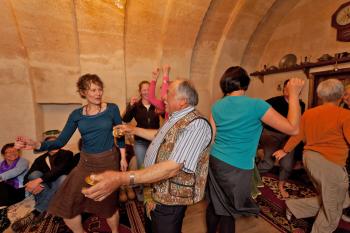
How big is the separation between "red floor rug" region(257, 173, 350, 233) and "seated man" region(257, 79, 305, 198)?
0.56ft

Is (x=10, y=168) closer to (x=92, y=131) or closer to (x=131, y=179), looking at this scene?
(x=92, y=131)

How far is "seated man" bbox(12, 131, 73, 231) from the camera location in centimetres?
219

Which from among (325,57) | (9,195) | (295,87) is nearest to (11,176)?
(9,195)

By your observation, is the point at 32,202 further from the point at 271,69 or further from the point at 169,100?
the point at 271,69

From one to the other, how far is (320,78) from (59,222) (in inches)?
208

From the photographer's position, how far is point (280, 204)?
2.73m

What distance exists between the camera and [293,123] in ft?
3.96

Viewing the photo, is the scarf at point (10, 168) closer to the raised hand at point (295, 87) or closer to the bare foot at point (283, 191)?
the raised hand at point (295, 87)

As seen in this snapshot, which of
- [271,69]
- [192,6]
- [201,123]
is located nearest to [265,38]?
[271,69]

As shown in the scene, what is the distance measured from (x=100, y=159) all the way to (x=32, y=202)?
1.72 meters

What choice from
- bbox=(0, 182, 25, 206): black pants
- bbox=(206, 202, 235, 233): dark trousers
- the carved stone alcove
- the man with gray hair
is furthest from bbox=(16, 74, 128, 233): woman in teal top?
the carved stone alcove

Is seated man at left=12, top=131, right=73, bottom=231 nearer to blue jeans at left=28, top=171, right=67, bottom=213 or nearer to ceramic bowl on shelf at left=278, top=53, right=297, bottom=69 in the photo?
blue jeans at left=28, top=171, right=67, bottom=213

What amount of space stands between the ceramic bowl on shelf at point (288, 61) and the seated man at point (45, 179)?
4892 millimetres

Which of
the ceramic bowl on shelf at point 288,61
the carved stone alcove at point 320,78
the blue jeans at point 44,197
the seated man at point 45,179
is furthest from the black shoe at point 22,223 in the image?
the ceramic bowl on shelf at point 288,61
